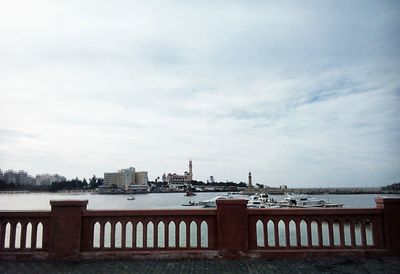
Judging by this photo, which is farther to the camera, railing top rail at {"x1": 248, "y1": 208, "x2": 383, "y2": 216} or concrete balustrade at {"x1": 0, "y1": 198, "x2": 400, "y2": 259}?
railing top rail at {"x1": 248, "y1": 208, "x2": 383, "y2": 216}

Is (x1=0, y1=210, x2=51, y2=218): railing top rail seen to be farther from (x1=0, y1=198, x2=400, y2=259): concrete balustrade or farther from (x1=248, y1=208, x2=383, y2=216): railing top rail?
(x1=248, y1=208, x2=383, y2=216): railing top rail

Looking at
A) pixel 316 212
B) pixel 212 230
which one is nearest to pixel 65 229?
pixel 212 230

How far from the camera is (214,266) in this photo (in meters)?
7.70

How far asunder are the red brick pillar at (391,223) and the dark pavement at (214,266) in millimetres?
306

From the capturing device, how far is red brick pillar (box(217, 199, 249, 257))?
8.30m

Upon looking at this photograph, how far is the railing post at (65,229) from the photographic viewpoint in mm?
8305

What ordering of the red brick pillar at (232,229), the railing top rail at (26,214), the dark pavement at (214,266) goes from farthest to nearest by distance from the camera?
1. the railing top rail at (26,214)
2. the red brick pillar at (232,229)
3. the dark pavement at (214,266)

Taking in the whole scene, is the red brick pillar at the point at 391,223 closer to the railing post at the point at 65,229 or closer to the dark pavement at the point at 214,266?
the dark pavement at the point at 214,266

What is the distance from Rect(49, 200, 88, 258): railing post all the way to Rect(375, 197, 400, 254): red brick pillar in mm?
7331

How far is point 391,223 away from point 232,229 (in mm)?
3817

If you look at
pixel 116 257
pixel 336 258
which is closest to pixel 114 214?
pixel 116 257

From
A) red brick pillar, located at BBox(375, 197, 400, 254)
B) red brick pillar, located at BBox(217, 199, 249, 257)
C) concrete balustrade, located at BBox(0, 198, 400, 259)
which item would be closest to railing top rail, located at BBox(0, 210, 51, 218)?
concrete balustrade, located at BBox(0, 198, 400, 259)

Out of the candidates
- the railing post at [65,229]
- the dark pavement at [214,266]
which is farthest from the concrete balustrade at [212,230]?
the dark pavement at [214,266]

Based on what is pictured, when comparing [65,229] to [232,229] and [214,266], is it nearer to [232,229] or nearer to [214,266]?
[214,266]
